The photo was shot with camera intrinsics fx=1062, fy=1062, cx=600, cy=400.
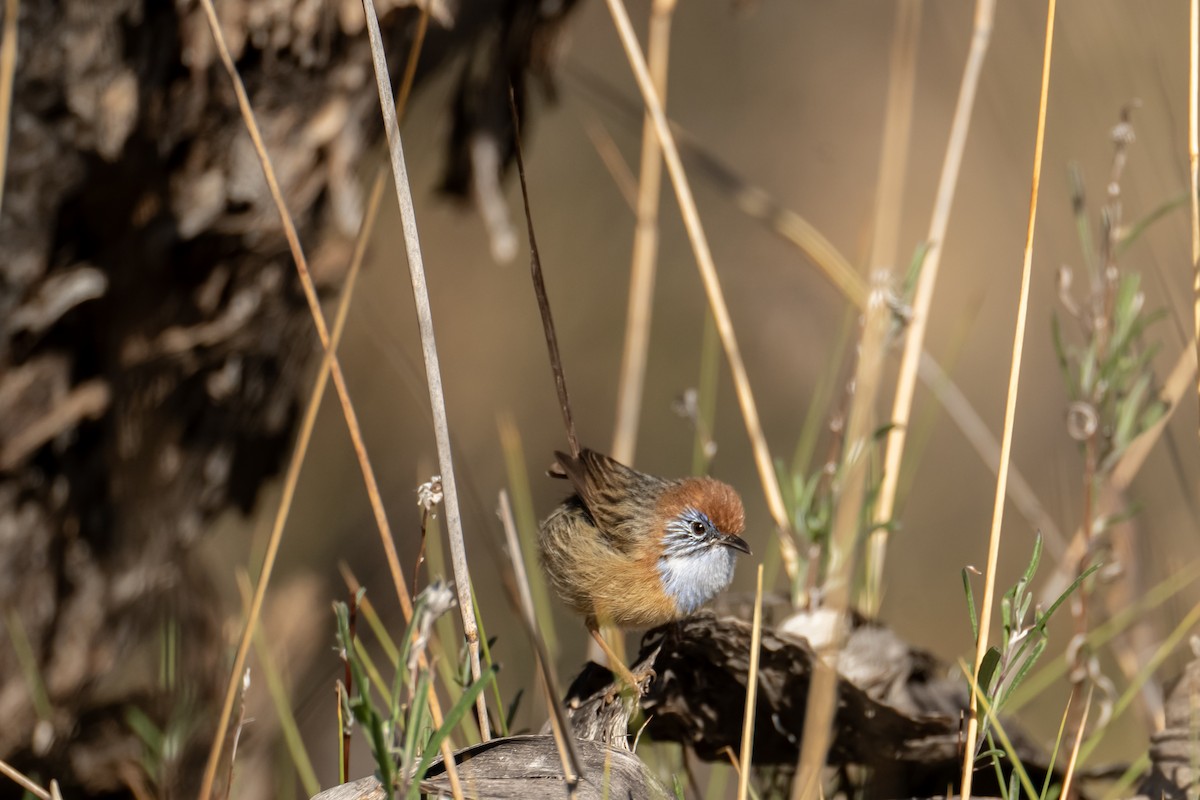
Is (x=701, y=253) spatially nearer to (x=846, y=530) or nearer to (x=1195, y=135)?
(x=846, y=530)

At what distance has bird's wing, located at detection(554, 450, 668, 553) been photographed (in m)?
2.47

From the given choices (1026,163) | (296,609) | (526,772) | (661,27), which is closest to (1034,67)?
(1026,163)

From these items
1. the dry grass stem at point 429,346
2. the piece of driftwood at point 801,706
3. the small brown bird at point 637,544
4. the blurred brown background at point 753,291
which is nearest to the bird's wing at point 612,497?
the small brown bird at point 637,544

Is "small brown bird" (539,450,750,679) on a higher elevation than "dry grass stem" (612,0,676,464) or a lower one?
lower

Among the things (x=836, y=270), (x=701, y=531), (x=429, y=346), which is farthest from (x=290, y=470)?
(x=836, y=270)

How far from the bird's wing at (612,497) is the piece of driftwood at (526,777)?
3.03 ft

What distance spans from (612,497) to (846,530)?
0.89 metres

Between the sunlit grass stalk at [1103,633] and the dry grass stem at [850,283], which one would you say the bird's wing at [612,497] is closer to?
the dry grass stem at [850,283]

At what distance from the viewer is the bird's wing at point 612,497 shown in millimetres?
2467

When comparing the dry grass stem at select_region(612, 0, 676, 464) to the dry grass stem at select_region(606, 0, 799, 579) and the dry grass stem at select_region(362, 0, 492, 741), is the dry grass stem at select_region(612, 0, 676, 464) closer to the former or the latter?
the dry grass stem at select_region(606, 0, 799, 579)

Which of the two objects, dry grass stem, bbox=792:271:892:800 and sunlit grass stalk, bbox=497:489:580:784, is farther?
dry grass stem, bbox=792:271:892:800

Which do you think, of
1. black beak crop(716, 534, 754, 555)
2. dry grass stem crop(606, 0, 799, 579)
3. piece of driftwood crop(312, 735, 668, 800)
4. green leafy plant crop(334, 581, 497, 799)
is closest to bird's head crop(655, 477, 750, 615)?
black beak crop(716, 534, 754, 555)

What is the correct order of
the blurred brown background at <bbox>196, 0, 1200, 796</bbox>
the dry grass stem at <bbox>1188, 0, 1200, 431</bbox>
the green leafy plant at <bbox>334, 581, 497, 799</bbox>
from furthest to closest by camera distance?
the blurred brown background at <bbox>196, 0, 1200, 796</bbox>
the dry grass stem at <bbox>1188, 0, 1200, 431</bbox>
the green leafy plant at <bbox>334, 581, 497, 799</bbox>

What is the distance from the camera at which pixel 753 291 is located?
5059 millimetres
